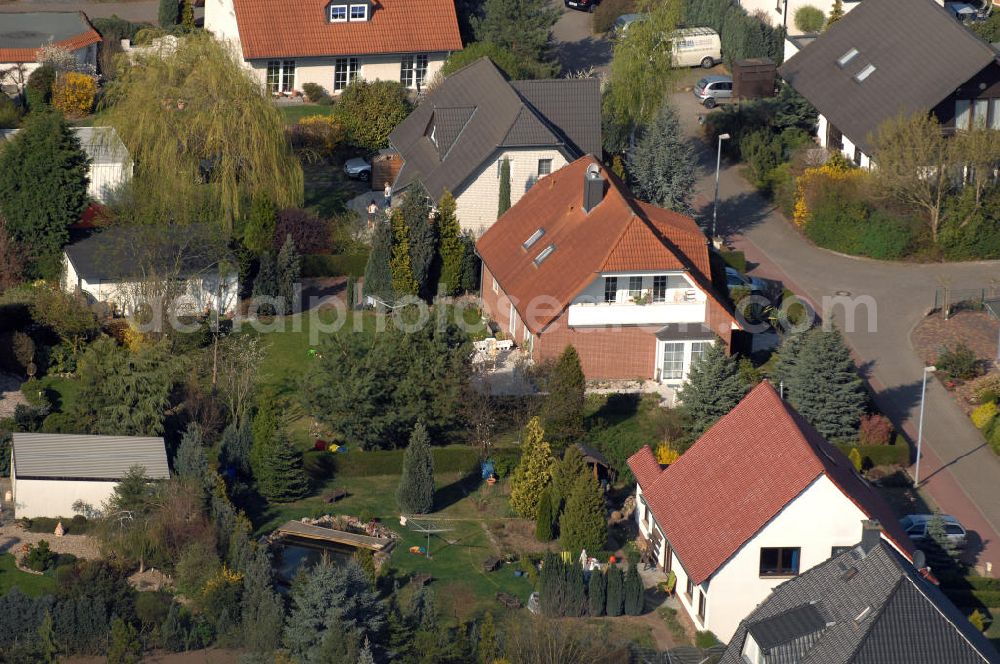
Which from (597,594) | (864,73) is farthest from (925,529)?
(864,73)

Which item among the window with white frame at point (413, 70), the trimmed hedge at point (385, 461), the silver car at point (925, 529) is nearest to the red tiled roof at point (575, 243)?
the trimmed hedge at point (385, 461)

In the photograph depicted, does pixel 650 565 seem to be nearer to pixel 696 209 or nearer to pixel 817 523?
pixel 817 523

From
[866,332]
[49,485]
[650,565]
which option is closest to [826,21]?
[866,332]

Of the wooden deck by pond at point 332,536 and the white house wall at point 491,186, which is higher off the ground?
the white house wall at point 491,186

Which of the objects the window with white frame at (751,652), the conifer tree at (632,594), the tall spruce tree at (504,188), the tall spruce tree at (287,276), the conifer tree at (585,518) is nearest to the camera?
the window with white frame at (751,652)

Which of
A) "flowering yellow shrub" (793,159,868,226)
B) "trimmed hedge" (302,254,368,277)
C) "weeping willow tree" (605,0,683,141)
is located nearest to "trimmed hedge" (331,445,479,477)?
"trimmed hedge" (302,254,368,277)

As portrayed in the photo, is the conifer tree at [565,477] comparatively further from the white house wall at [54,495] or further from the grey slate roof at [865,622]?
the white house wall at [54,495]
